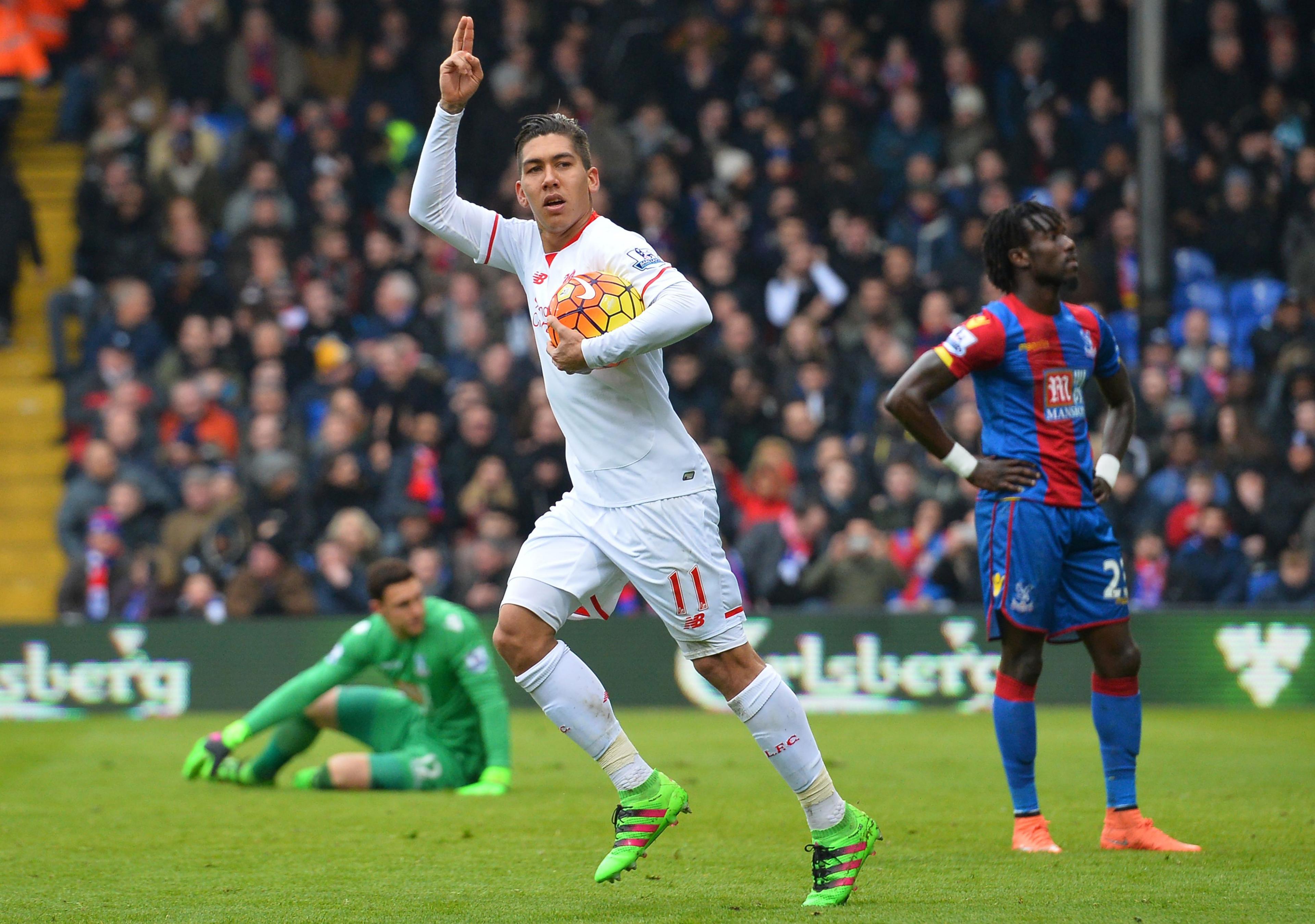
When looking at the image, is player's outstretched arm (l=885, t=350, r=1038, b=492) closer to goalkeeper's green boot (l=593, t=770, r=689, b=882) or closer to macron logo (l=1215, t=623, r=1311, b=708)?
goalkeeper's green boot (l=593, t=770, r=689, b=882)

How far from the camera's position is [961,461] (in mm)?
6613

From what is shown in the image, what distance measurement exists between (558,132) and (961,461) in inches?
81.1

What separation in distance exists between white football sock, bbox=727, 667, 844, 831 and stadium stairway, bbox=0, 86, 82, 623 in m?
10.3

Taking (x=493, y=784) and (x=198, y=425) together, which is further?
(x=198, y=425)

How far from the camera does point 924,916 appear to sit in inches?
201

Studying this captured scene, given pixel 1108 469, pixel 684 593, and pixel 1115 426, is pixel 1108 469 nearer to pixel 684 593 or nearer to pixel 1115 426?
pixel 1115 426

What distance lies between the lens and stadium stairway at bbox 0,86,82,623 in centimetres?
1636

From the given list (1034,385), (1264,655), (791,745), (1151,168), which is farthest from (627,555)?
(1151,168)

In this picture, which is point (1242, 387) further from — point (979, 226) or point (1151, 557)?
point (979, 226)

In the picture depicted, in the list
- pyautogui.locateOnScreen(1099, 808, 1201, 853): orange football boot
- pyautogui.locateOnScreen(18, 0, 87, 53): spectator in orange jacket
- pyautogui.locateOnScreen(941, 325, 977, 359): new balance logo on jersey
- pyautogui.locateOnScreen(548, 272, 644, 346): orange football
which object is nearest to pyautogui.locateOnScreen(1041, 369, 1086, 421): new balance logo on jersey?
pyautogui.locateOnScreen(941, 325, 977, 359): new balance logo on jersey

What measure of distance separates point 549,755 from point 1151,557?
5492 millimetres

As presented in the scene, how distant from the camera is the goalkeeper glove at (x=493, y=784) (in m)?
8.73

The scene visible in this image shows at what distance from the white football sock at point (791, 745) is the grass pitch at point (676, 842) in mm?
306

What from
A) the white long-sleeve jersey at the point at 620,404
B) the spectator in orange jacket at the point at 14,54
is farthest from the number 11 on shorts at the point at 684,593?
the spectator in orange jacket at the point at 14,54
